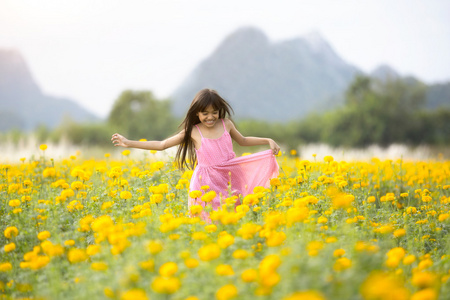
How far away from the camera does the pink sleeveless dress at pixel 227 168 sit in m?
4.77

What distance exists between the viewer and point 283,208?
418 centimetres

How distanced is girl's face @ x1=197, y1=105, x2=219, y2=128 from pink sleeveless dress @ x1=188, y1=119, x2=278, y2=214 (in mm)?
180

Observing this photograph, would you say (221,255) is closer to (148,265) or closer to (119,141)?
(148,265)

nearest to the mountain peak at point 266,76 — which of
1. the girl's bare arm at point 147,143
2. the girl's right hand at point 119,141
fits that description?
the girl's bare arm at point 147,143

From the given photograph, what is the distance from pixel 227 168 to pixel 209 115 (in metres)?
0.66

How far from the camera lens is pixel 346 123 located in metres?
27.3

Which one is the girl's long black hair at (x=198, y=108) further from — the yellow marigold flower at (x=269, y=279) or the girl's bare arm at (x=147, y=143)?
the yellow marigold flower at (x=269, y=279)

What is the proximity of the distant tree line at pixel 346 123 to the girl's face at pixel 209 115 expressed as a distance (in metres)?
20.4

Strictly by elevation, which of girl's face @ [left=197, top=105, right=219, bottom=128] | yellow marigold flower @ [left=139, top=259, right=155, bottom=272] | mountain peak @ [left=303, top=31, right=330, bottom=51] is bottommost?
yellow marigold flower @ [left=139, top=259, right=155, bottom=272]

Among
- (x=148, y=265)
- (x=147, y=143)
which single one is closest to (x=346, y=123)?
(x=147, y=143)

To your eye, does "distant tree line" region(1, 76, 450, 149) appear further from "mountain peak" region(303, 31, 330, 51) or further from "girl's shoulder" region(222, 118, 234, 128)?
"mountain peak" region(303, 31, 330, 51)

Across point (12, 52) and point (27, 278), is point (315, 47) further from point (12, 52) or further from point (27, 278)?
point (27, 278)

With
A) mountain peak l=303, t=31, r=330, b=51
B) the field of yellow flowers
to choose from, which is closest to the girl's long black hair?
the field of yellow flowers

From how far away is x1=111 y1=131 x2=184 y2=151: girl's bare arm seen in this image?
4.41 metres
